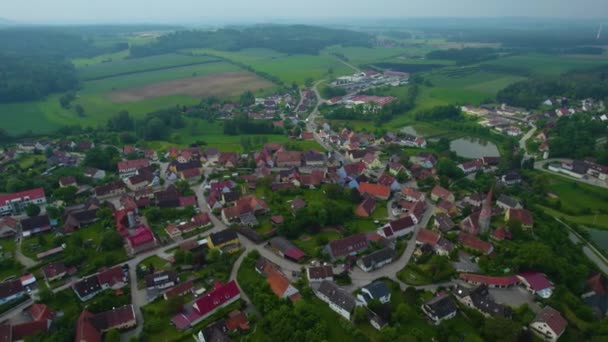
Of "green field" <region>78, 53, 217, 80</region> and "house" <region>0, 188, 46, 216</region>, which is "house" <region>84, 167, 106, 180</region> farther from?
"green field" <region>78, 53, 217, 80</region>

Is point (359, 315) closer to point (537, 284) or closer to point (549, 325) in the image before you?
point (549, 325)

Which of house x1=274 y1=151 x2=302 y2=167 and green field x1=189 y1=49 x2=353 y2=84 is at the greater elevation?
green field x1=189 y1=49 x2=353 y2=84

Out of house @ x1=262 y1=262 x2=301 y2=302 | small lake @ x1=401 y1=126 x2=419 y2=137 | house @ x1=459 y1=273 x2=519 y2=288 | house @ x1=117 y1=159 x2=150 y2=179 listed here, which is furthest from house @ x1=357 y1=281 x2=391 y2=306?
small lake @ x1=401 y1=126 x2=419 y2=137

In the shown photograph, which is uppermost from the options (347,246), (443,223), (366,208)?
(443,223)

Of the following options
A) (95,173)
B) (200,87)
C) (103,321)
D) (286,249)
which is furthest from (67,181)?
(200,87)

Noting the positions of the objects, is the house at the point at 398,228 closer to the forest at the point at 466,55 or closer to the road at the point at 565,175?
the road at the point at 565,175
